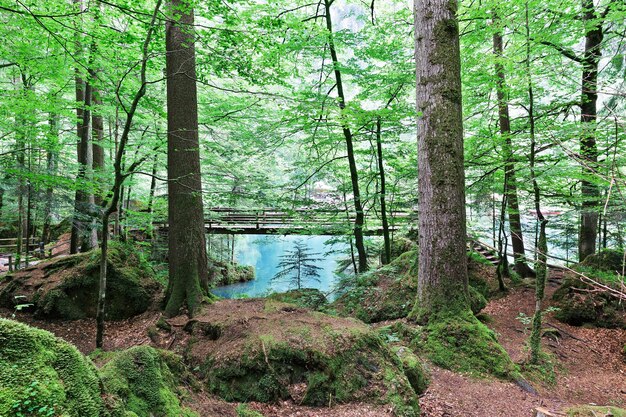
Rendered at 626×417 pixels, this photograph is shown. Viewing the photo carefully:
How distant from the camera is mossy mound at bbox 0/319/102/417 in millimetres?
992

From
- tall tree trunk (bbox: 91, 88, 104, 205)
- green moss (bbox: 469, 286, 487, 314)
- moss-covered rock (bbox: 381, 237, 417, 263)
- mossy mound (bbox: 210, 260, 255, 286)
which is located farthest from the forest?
mossy mound (bbox: 210, 260, 255, 286)

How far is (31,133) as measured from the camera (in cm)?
680

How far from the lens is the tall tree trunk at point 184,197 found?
5441mm

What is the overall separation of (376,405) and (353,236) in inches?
249

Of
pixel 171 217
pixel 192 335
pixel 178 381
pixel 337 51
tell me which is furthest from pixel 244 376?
pixel 337 51

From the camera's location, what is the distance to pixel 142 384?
1.84 metres

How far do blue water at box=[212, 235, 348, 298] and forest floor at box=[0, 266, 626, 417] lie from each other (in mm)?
4371

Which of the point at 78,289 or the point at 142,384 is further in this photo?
the point at 78,289

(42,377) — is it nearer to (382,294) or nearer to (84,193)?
(382,294)

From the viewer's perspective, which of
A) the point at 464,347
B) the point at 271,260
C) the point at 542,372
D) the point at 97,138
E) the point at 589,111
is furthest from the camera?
the point at 271,260

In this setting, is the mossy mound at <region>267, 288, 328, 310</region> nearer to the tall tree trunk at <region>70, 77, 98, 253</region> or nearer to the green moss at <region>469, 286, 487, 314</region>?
the green moss at <region>469, 286, 487, 314</region>

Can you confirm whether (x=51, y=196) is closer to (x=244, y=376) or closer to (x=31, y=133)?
(x=31, y=133)

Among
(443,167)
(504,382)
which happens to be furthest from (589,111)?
(504,382)

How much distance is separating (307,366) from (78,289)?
5.20 meters
